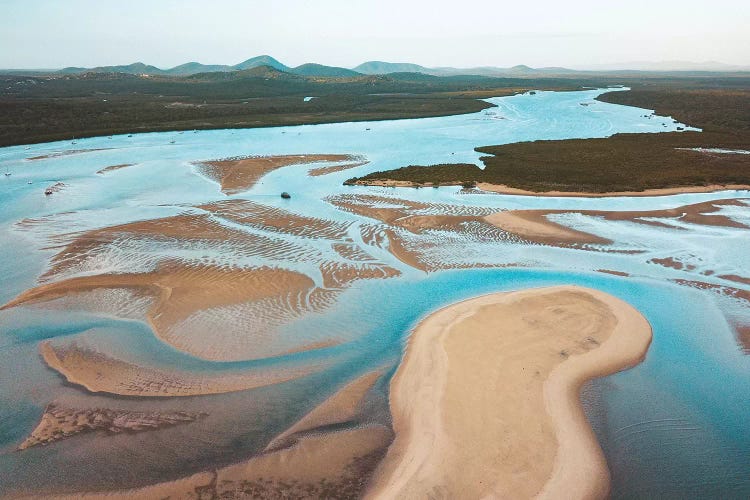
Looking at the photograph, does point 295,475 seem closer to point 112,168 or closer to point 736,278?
point 736,278

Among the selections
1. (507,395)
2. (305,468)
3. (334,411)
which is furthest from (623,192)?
(305,468)

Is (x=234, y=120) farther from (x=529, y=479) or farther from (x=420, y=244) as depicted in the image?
(x=529, y=479)

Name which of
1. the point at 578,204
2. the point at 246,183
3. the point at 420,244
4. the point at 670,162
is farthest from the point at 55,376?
the point at 670,162

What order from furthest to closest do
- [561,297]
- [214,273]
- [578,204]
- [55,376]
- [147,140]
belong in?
1. [147,140]
2. [578,204]
3. [214,273]
4. [561,297]
5. [55,376]

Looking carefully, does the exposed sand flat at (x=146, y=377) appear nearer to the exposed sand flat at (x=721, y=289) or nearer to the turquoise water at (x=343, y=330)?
the turquoise water at (x=343, y=330)

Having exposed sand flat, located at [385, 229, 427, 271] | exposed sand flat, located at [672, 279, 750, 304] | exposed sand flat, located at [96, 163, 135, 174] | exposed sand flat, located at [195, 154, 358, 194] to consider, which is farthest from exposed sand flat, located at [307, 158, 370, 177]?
exposed sand flat, located at [672, 279, 750, 304]
